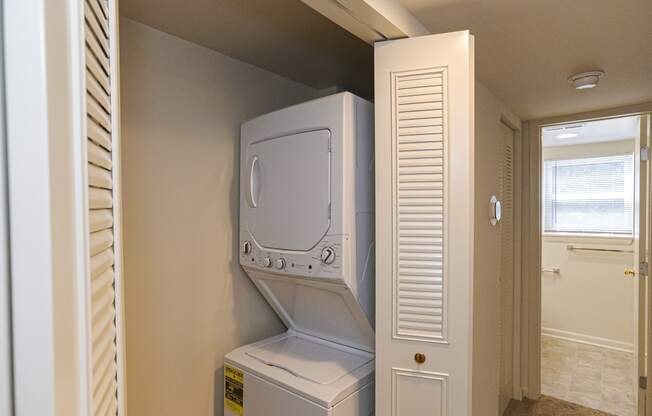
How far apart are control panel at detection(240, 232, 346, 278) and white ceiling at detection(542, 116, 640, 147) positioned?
276 centimetres

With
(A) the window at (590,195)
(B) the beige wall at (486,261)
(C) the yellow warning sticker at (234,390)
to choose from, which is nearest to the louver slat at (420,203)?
(B) the beige wall at (486,261)

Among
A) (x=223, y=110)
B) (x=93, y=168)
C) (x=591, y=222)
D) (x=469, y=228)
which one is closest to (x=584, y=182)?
(x=591, y=222)

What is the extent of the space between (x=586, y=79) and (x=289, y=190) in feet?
5.58

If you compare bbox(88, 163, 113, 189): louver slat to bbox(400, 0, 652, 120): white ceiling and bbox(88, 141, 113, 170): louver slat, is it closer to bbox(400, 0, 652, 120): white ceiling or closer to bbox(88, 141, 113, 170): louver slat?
bbox(88, 141, 113, 170): louver slat

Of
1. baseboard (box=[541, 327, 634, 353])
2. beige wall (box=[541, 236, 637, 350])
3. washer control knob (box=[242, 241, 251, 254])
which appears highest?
washer control knob (box=[242, 241, 251, 254])

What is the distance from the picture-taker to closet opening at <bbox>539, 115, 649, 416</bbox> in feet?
12.0

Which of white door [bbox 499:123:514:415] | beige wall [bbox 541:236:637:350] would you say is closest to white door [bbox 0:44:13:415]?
white door [bbox 499:123:514:415]

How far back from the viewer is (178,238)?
1.68 m

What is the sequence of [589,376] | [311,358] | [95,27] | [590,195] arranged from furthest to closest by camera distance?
1. [590,195]
2. [589,376]
3. [311,358]
4. [95,27]

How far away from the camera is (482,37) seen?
1555 millimetres

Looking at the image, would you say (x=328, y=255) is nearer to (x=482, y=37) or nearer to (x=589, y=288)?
(x=482, y=37)

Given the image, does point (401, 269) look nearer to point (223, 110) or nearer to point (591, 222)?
point (223, 110)

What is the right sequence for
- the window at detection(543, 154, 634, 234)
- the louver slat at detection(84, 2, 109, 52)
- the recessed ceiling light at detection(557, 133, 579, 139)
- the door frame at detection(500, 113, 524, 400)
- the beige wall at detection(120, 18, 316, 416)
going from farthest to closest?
the window at detection(543, 154, 634, 234) < the recessed ceiling light at detection(557, 133, 579, 139) < the door frame at detection(500, 113, 524, 400) < the beige wall at detection(120, 18, 316, 416) < the louver slat at detection(84, 2, 109, 52)

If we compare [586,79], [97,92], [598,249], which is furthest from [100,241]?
[598,249]
